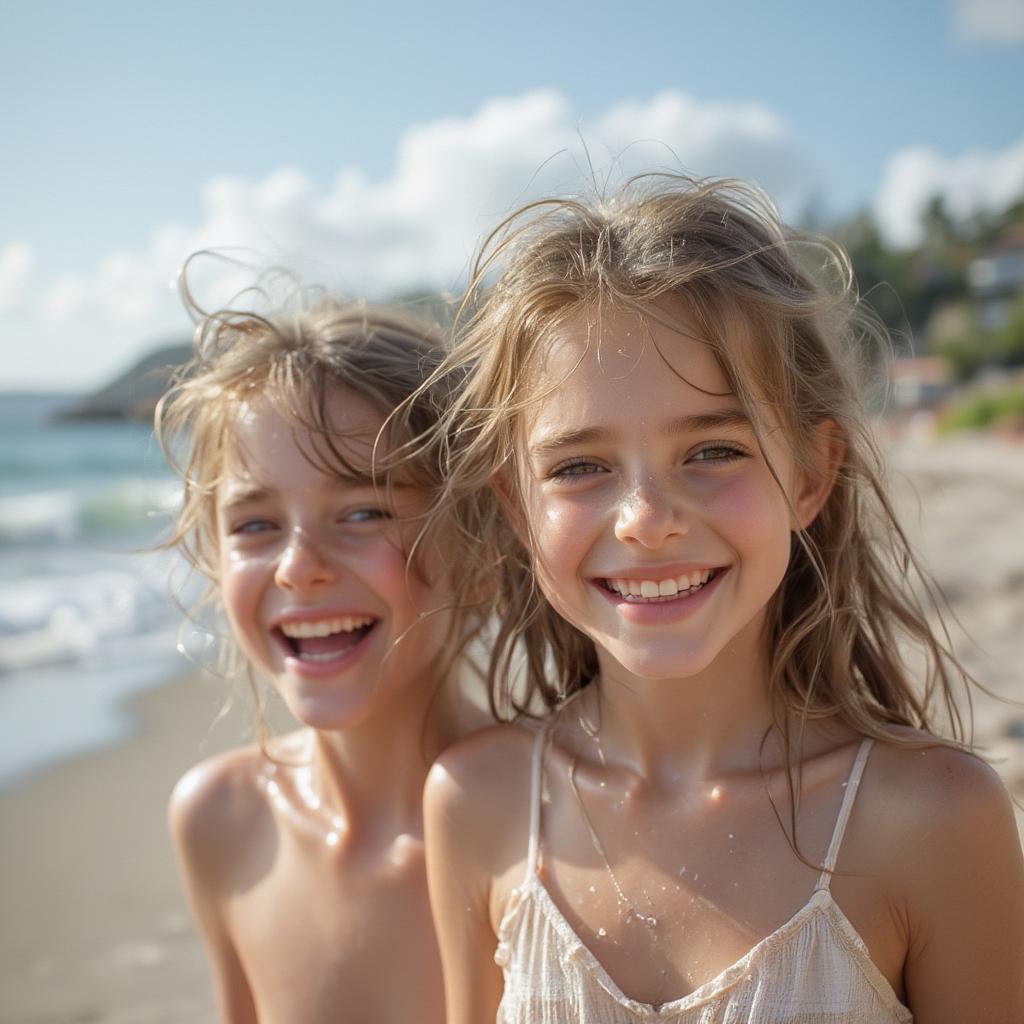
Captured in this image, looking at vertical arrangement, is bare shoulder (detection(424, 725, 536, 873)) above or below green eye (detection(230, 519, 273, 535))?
below

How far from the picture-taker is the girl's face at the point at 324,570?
2.29 meters

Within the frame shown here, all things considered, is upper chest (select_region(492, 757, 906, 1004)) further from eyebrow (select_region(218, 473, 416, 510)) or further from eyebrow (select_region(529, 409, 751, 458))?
eyebrow (select_region(218, 473, 416, 510))

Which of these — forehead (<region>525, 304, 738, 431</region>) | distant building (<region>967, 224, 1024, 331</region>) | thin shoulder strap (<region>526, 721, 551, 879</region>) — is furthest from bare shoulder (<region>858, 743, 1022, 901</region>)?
distant building (<region>967, 224, 1024, 331</region>)

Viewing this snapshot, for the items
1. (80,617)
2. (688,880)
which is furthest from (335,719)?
(80,617)

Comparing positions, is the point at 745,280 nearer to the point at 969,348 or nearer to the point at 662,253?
the point at 662,253

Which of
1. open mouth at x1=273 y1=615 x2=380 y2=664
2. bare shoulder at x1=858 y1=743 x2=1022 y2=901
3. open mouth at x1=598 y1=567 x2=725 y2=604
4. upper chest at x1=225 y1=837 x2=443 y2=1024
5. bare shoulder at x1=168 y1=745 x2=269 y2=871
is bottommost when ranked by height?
upper chest at x1=225 y1=837 x2=443 y2=1024

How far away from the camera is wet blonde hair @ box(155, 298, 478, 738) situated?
2.32m

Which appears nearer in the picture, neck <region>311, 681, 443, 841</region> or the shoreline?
neck <region>311, 681, 443, 841</region>

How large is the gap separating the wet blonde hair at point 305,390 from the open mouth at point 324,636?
17 cm

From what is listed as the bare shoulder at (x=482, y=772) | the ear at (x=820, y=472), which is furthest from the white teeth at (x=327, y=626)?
the ear at (x=820, y=472)

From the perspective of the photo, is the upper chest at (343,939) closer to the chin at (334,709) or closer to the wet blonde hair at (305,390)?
the chin at (334,709)

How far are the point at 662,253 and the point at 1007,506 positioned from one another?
49.1 feet

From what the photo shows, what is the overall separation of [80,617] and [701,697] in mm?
8733

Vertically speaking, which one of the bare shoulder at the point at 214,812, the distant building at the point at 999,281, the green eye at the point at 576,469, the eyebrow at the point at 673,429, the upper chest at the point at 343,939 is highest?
the distant building at the point at 999,281
